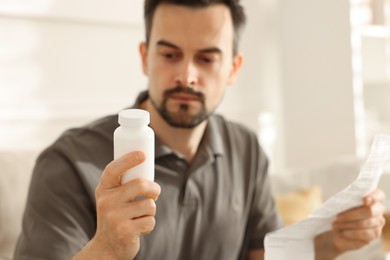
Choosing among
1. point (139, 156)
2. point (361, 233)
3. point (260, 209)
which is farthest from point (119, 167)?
point (260, 209)

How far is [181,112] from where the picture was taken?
4.94 feet

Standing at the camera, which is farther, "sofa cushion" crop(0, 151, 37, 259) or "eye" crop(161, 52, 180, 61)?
"sofa cushion" crop(0, 151, 37, 259)

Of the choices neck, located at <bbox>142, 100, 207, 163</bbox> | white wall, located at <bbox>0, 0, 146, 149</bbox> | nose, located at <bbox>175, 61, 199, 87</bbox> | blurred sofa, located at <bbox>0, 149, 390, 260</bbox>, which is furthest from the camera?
white wall, located at <bbox>0, 0, 146, 149</bbox>

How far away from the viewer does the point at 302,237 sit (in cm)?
110

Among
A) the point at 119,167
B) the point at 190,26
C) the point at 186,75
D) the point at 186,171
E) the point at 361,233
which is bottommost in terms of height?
the point at 361,233

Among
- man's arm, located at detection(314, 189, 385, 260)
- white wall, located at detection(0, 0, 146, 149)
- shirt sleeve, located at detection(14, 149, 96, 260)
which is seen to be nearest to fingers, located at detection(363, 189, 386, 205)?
man's arm, located at detection(314, 189, 385, 260)

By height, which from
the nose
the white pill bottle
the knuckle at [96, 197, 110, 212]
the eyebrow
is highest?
the eyebrow

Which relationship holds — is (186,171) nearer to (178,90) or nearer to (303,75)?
(178,90)

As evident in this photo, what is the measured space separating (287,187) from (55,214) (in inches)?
50.7

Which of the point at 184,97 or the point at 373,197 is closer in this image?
the point at 373,197

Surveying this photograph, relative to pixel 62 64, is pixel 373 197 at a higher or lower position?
lower

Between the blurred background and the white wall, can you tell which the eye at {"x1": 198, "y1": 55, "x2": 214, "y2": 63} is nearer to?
the white wall

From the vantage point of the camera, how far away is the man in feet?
4.35

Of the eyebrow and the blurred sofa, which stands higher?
the eyebrow
